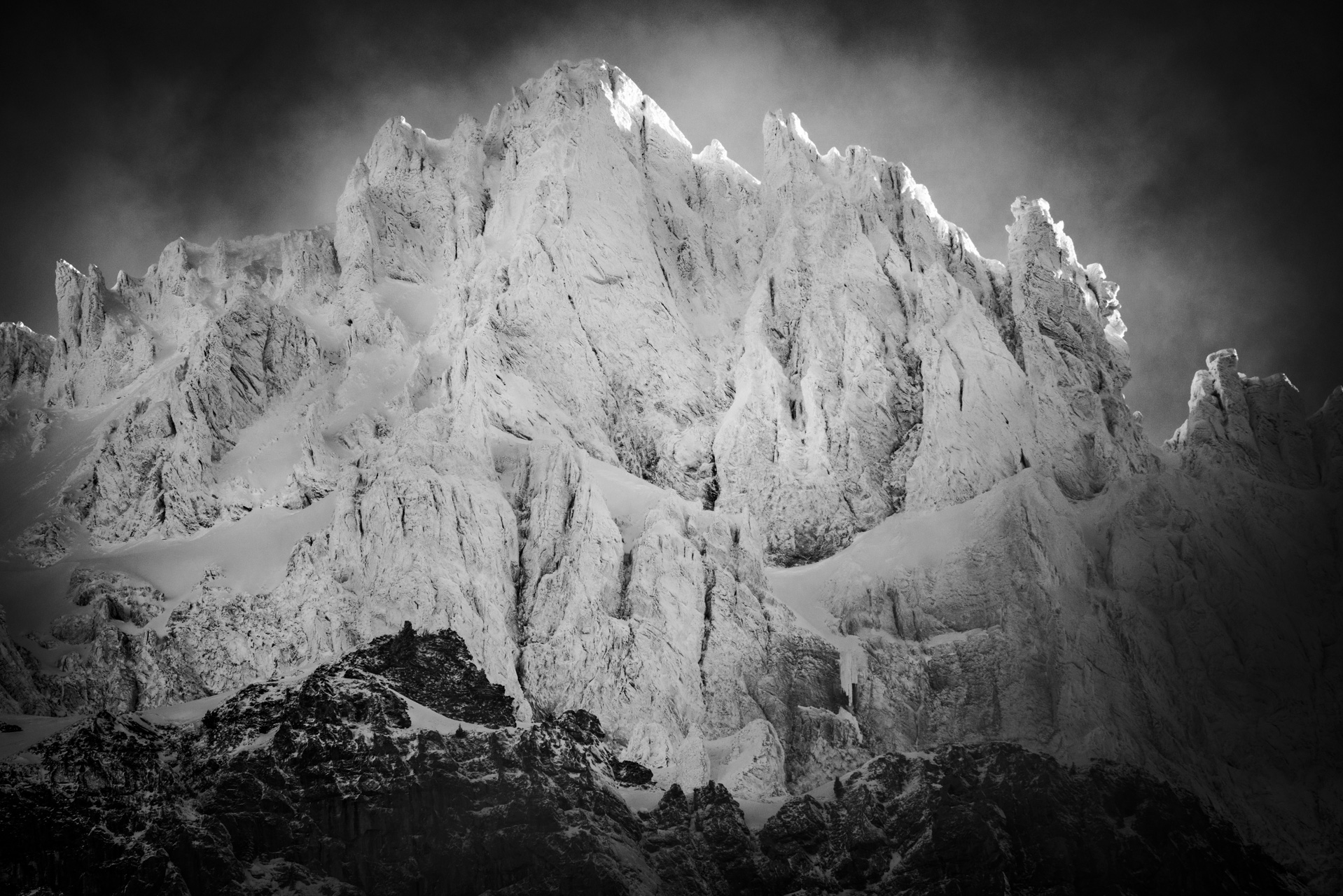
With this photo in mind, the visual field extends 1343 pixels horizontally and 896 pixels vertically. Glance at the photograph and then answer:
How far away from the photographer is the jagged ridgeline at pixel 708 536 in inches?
2479

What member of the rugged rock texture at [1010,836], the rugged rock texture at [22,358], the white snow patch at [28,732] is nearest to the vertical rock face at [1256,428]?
the rugged rock texture at [1010,836]

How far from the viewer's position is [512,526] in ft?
242

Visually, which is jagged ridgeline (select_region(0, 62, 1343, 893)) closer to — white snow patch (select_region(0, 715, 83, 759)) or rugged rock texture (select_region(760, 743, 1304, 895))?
rugged rock texture (select_region(760, 743, 1304, 895))

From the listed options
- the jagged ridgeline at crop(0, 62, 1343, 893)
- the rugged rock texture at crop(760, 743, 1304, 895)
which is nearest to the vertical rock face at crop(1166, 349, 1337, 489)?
the jagged ridgeline at crop(0, 62, 1343, 893)

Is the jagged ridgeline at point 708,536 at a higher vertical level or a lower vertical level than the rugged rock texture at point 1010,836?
higher

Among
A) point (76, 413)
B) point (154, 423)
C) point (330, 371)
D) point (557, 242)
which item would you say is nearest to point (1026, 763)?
point (557, 242)

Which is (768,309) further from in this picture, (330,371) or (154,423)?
(154,423)

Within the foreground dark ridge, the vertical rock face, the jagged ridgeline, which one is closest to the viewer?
the foreground dark ridge

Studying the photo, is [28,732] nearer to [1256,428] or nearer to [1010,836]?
[1010,836]

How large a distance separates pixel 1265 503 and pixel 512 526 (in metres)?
47.0

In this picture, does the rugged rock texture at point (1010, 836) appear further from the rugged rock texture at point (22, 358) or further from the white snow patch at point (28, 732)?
the rugged rock texture at point (22, 358)

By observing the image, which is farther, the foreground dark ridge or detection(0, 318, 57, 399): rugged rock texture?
detection(0, 318, 57, 399): rugged rock texture

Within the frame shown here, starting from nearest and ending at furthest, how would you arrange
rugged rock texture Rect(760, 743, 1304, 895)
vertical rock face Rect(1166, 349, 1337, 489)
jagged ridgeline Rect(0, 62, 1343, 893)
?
1. rugged rock texture Rect(760, 743, 1304, 895)
2. jagged ridgeline Rect(0, 62, 1343, 893)
3. vertical rock face Rect(1166, 349, 1337, 489)

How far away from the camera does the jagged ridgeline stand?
6297 centimetres
